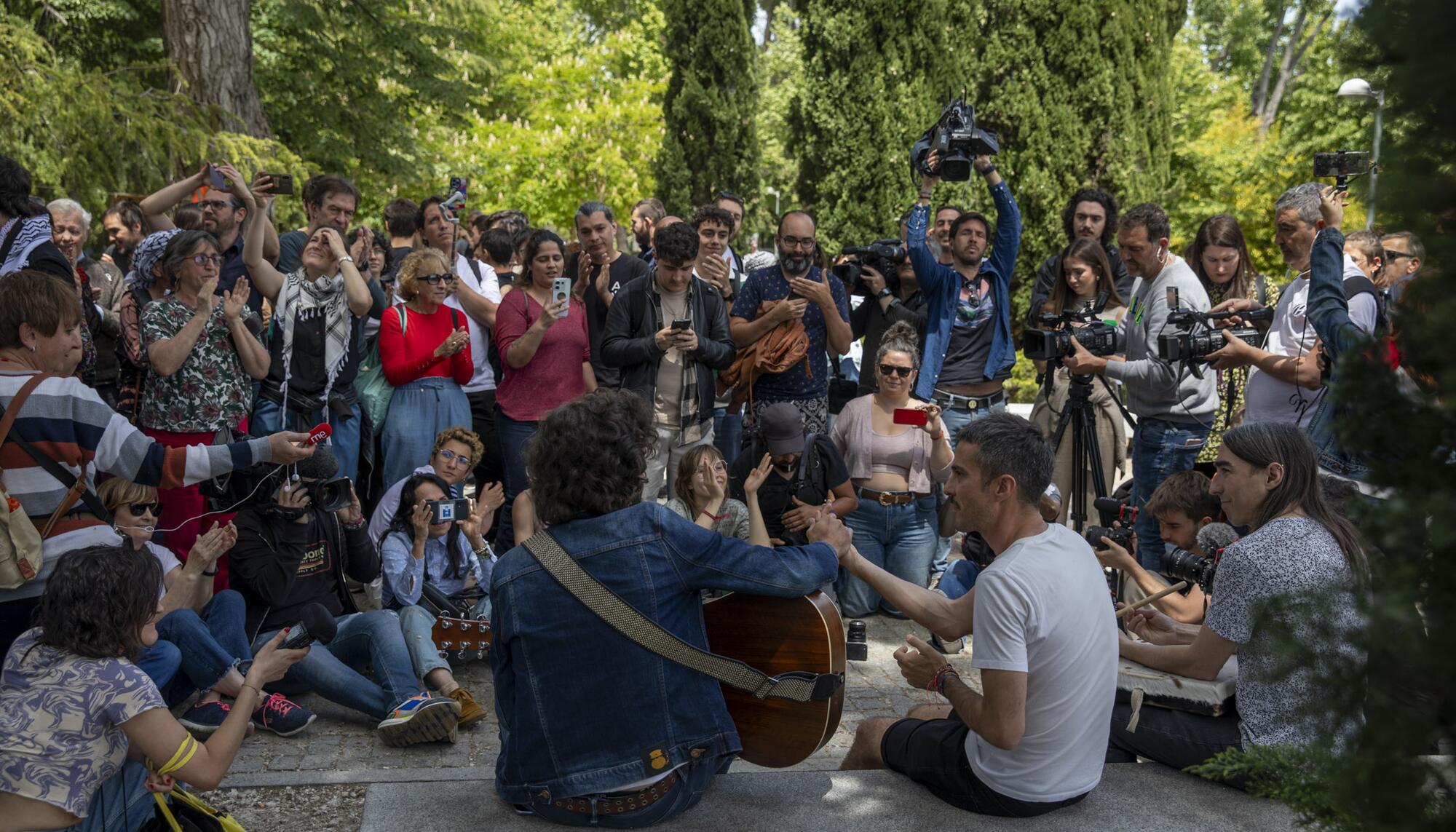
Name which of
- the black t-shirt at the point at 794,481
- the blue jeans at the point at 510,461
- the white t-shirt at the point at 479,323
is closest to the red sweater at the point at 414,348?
the white t-shirt at the point at 479,323

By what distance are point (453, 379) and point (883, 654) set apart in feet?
9.41

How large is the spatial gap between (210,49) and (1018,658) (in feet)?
36.6

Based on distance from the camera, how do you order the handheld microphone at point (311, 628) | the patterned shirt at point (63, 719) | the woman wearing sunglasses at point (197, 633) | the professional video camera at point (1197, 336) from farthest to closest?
the professional video camera at point (1197, 336), the woman wearing sunglasses at point (197, 633), the handheld microphone at point (311, 628), the patterned shirt at point (63, 719)

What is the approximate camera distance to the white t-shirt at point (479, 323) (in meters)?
7.39

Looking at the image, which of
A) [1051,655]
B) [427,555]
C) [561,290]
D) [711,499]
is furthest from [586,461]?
[561,290]

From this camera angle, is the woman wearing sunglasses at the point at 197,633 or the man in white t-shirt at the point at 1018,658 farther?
the woman wearing sunglasses at the point at 197,633

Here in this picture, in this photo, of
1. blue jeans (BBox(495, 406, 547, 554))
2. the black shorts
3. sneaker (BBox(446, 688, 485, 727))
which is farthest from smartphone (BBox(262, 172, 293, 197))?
the black shorts

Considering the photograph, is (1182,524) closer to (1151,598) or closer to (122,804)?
(1151,598)

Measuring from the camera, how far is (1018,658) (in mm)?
3170

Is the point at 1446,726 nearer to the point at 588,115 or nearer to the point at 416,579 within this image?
the point at 416,579

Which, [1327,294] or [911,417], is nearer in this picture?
[1327,294]

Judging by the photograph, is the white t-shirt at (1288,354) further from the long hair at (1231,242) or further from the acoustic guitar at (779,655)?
the acoustic guitar at (779,655)

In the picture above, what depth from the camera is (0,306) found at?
3.82 m

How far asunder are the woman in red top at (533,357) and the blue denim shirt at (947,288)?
2.05m
